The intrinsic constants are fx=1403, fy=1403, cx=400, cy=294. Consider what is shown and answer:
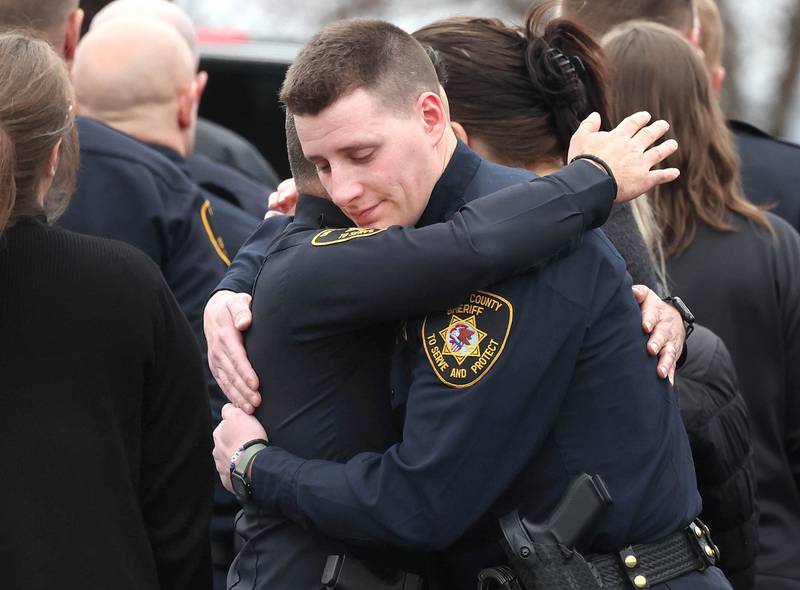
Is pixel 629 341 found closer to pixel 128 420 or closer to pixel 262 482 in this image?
pixel 262 482

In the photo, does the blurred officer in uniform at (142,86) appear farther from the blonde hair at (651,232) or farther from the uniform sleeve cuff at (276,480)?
the uniform sleeve cuff at (276,480)

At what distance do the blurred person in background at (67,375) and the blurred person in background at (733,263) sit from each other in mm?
1505

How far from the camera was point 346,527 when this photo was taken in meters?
2.53

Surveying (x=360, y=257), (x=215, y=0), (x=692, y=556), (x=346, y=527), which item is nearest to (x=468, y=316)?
(x=360, y=257)

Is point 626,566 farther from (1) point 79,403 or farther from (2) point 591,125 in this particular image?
(1) point 79,403

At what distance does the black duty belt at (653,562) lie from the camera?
8.38ft

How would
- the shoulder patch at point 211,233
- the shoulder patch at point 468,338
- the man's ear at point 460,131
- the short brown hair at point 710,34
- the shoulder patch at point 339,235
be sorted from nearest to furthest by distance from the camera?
the shoulder patch at point 468,338
the shoulder patch at point 339,235
the man's ear at point 460,131
the shoulder patch at point 211,233
the short brown hair at point 710,34

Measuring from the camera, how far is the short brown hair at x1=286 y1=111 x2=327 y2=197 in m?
2.89

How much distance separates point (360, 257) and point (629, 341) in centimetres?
53

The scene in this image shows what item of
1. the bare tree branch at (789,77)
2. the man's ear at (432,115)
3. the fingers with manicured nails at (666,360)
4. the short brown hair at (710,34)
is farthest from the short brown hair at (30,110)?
the bare tree branch at (789,77)

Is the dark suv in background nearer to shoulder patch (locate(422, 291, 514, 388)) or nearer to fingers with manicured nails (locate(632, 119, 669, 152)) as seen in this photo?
fingers with manicured nails (locate(632, 119, 669, 152))

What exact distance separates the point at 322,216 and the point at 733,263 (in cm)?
138

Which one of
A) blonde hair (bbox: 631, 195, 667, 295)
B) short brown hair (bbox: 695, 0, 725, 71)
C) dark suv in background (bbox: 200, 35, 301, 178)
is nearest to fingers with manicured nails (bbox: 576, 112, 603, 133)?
blonde hair (bbox: 631, 195, 667, 295)

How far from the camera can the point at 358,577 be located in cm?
262
